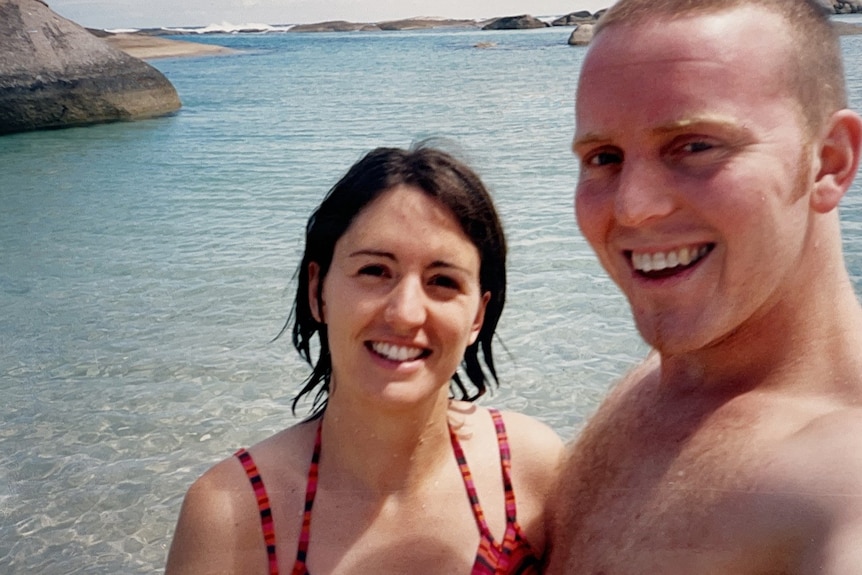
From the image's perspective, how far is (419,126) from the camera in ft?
60.3

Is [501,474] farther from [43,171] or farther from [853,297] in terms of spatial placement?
[43,171]

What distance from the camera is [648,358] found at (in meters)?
2.50

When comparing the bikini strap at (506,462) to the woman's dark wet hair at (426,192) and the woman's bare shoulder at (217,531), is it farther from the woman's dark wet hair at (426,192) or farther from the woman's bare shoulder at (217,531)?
the woman's bare shoulder at (217,531)

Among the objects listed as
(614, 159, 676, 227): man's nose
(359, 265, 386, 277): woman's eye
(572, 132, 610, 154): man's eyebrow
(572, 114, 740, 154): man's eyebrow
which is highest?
(572, 114, 740, 154): man's eyebrow

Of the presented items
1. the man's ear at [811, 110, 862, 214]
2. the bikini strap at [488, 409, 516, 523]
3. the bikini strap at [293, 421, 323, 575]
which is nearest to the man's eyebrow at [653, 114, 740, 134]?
the man's ear at [811, 110, 862, 214]

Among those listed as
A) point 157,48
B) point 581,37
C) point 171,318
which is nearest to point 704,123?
point 171,318

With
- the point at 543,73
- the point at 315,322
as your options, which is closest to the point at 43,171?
the point at 315,322

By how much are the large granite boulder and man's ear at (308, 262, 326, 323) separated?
18.2 meters

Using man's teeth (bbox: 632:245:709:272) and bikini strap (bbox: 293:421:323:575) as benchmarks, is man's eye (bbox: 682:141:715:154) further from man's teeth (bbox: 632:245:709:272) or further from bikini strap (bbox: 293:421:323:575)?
bikini strap (bbox: 293:421:323:575)

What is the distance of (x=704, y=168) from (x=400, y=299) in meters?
0.86

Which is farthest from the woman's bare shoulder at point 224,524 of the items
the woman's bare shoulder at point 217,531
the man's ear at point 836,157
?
the man's ear at point 836,157

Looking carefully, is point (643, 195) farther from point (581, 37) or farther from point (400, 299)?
point (581, 37)

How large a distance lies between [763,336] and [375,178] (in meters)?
1.11

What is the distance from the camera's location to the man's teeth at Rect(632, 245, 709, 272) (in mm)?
1841
